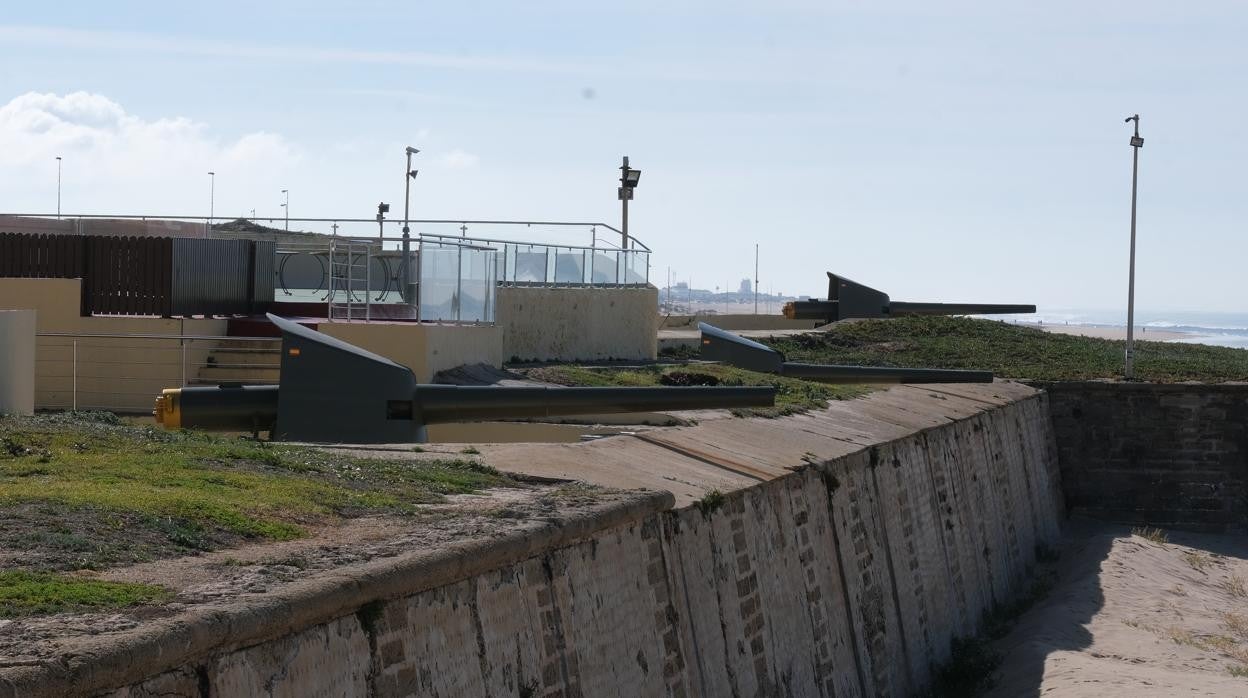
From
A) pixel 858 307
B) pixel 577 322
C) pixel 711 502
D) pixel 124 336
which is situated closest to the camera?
pixel 711 502

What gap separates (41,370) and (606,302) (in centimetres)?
939

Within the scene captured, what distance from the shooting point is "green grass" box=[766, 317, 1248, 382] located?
34.6 metres

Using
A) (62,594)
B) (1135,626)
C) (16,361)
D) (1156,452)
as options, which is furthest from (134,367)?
(1156,452)

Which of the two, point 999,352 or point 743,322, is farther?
point 743,322

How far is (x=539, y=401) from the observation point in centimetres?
1491

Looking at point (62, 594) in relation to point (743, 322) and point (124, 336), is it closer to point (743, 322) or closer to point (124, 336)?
point (124, 336)

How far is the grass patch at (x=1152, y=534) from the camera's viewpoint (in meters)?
29.7

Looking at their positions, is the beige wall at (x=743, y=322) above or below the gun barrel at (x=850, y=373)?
above

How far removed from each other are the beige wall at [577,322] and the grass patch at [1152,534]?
996cm

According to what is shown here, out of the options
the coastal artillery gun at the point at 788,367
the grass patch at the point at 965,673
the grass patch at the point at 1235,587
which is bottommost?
the grass patch at the point at 1235,587

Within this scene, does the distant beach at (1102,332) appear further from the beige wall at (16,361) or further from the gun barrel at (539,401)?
the beige wall at (16,361)

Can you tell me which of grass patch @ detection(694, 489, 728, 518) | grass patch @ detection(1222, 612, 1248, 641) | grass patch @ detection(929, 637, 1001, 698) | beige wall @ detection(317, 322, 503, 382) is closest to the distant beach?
grass patch @ detection(1222, 612, 1248, 641)

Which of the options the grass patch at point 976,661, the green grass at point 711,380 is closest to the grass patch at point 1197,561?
the grass patch at point 976,661

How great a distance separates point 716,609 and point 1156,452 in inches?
890
